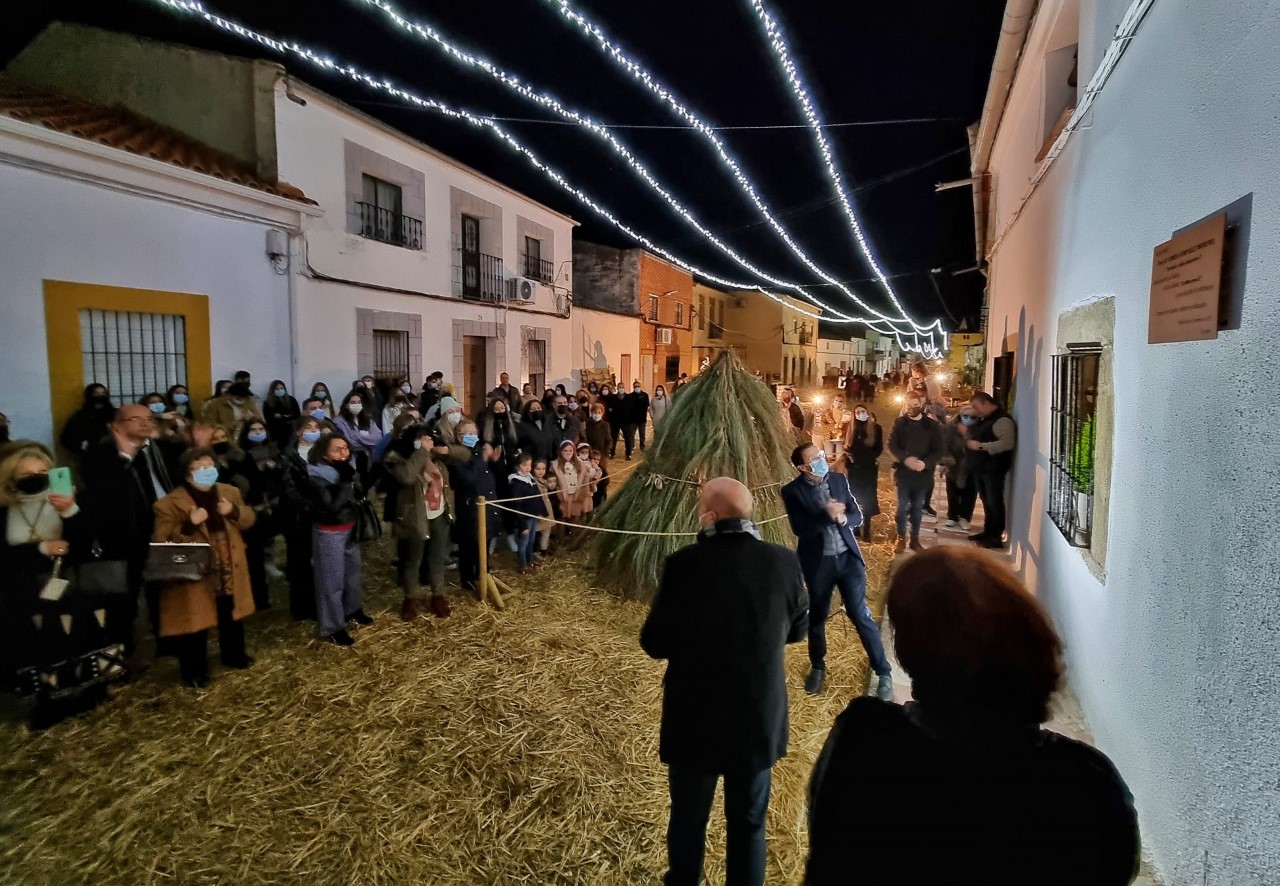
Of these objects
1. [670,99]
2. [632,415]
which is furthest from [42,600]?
[632,415]

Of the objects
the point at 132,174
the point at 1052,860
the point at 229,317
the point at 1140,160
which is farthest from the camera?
the point at 229,317

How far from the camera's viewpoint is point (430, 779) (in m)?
3.82

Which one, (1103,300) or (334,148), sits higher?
(334,148)

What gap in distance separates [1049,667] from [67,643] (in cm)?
527

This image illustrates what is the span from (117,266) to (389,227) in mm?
5442

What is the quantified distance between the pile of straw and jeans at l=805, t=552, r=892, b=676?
1.54m

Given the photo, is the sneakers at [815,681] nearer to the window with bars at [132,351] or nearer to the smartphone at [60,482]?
the smartphone at [60,482]

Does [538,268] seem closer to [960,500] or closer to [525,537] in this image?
[525,537]

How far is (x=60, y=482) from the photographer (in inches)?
166

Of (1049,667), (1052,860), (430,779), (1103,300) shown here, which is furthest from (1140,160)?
(430,779)

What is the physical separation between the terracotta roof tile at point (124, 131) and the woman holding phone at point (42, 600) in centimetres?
526

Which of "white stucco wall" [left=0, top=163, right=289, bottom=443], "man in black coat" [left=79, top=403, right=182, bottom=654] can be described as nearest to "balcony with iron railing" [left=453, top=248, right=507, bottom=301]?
"white stucco wall" [left=0, top=163, right=289, bottom=443]

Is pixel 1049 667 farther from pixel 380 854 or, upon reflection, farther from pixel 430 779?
pixel 430 779

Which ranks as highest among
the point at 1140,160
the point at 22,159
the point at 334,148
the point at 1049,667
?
the point at 334,148
